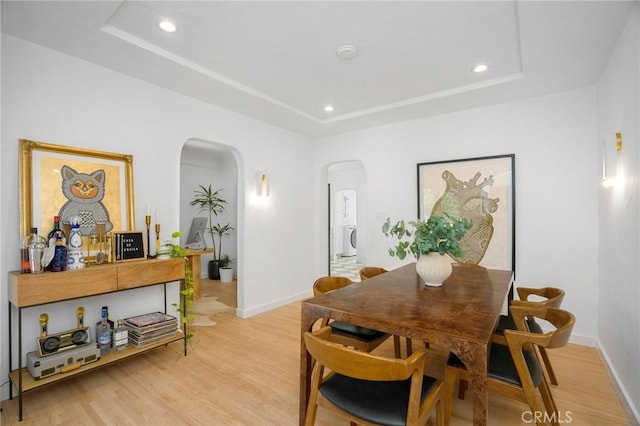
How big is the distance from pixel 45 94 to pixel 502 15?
11.2 feet

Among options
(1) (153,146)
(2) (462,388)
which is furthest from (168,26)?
(2) (462,388)

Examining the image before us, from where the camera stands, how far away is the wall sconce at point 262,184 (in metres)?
4.12

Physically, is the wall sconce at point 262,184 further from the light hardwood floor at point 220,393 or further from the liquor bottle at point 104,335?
the liquor bottle at point 104,335

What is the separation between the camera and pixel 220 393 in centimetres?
227

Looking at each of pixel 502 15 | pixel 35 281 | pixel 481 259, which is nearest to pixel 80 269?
pixel 35 281

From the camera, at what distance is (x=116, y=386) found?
2355 mm

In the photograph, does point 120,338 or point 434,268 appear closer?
point 434,268

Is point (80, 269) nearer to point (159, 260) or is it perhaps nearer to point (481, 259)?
point (159, 260)

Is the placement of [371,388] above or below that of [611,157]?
below

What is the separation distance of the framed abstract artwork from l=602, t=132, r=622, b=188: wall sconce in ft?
3.23

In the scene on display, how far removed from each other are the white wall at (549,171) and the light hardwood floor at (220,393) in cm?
76

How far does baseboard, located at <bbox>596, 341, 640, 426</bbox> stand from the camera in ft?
6.14

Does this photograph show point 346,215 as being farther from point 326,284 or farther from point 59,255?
point 59,255

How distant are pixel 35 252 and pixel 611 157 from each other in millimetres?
4343
